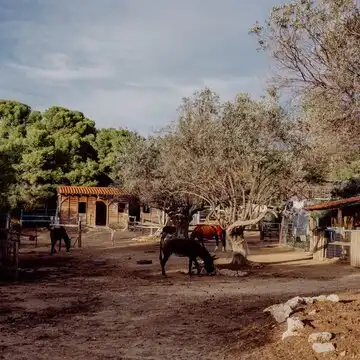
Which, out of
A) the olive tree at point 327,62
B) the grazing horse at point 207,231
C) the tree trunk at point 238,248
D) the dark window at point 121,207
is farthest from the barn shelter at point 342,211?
the dark window at point 121,207

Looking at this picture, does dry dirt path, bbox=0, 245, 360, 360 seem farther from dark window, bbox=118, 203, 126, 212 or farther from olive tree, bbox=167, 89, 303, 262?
dark window, bbox=118, 203, 126, 212

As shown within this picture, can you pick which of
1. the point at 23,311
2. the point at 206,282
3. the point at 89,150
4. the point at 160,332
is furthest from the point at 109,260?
the point at 89,150

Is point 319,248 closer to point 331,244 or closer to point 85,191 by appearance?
point 331,244

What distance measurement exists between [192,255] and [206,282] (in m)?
2.86

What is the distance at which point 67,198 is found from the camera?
179 ft

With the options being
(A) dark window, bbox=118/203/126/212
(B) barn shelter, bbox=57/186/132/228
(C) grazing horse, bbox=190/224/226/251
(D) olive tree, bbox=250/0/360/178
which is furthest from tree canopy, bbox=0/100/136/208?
(D) olive tree, bbox=250/0/360/178

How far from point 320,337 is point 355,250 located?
1686 cm

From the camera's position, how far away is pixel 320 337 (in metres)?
8.43

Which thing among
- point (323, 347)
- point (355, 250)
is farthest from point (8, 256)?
point (355, 250)

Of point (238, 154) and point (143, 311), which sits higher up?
point (238, 154)

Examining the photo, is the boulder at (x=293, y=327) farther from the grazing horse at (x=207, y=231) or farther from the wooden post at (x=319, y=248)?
the grazing horse at (x=207, y=231)

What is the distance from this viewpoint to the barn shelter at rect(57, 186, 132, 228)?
54219 mm

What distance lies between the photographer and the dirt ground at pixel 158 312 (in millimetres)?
9164

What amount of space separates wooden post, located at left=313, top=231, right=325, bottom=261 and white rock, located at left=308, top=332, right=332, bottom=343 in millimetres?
19862
